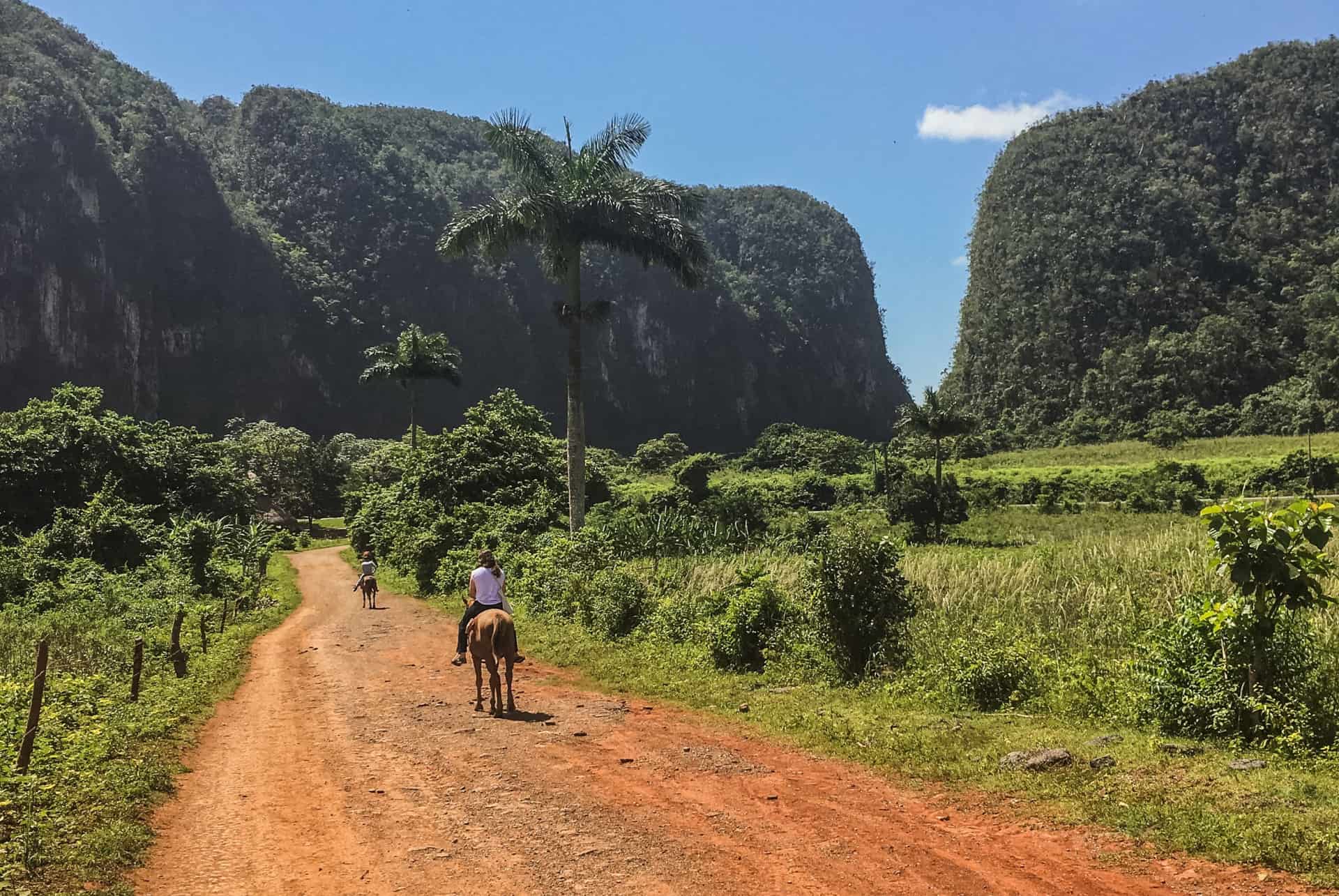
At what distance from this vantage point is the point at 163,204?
108 meters

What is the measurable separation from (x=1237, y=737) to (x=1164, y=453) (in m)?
60.0

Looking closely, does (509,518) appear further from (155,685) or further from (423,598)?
(155,685)

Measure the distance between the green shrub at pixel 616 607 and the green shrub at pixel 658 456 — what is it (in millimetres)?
64560

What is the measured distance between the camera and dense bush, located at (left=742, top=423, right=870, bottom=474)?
72.8m

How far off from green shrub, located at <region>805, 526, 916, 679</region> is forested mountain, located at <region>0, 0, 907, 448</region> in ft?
209

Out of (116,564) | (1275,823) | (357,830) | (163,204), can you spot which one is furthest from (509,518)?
(163,204)

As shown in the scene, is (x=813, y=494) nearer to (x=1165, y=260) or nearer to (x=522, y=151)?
(x=522, y=151)

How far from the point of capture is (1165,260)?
91375 millimetres

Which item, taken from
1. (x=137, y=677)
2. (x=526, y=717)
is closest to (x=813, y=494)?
(x=526, y=717)

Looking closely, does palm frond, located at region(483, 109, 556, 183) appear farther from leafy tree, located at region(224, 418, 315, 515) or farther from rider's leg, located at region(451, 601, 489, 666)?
leafy tree, located at region(224, 418, 315, 515)

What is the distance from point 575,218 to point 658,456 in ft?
208

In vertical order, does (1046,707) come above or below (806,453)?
below

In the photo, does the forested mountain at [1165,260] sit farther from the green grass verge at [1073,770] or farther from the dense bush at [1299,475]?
the green grass verge at [1073,770]

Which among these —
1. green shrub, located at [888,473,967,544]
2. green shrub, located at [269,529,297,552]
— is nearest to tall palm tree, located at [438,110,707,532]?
green shrub, located at [888,473,967,544]
